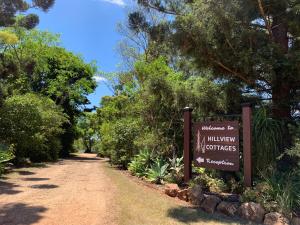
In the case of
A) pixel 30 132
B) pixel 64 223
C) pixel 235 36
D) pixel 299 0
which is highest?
pixel 299 0

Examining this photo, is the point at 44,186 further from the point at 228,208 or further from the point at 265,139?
the point at 265,139

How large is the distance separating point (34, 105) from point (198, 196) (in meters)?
13.2

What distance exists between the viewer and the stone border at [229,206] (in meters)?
7.01

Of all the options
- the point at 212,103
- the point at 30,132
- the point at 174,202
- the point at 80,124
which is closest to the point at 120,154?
the point at 30,132

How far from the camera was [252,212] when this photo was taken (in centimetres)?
738

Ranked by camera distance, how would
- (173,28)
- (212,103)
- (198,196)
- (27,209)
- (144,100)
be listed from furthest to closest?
(144,100) < (212,103) < (173,28) < (198,196) < (27,209)

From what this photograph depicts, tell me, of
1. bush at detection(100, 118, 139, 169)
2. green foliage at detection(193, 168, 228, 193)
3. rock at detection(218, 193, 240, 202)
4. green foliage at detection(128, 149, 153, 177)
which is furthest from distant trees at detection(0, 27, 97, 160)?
rock at detection(218, 193, 240, 202)

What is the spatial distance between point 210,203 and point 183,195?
1.29 metres

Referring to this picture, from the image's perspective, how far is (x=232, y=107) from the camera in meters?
11.2

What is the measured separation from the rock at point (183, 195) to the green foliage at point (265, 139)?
1.85m

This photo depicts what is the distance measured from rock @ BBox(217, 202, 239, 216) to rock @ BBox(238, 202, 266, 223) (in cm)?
14

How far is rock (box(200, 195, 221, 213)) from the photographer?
8.10m

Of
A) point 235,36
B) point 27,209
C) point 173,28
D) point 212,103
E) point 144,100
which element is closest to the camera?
point 27,209

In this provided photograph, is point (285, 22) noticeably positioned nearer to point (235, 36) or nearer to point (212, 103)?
point (235, 36)
